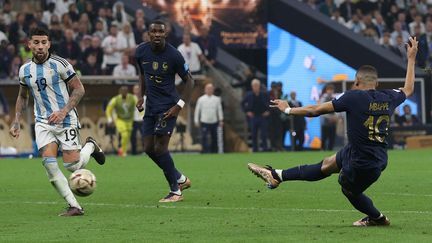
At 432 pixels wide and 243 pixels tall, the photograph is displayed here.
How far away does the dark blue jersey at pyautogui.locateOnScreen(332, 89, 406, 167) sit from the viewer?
11.4 meters

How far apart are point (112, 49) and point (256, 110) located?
183 inches

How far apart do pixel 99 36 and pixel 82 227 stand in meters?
22.4

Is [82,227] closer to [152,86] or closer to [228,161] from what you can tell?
[152,86]

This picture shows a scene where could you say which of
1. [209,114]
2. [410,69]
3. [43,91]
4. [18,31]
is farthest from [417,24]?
[410,69]

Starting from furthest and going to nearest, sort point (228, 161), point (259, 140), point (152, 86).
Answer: point (259, 140)
point (228, 161)
point (152, 86)

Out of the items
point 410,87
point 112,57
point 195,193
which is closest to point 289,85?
point 112,57

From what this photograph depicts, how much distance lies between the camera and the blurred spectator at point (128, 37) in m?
33.4

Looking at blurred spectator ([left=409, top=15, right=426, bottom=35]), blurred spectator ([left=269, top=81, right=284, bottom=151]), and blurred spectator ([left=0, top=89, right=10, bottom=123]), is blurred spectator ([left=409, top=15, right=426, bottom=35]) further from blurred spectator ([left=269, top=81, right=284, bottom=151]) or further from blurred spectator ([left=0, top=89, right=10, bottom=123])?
blurred spectator ([left=0, top=89, right=10, bottom=123])

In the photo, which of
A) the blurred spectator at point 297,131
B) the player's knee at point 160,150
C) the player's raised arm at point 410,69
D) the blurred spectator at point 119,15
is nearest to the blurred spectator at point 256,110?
the blurred spectator at point 297,131

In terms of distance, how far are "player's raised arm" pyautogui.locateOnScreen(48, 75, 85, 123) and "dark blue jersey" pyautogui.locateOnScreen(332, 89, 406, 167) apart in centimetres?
354

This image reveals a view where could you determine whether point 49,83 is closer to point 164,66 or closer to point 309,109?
point 164,66

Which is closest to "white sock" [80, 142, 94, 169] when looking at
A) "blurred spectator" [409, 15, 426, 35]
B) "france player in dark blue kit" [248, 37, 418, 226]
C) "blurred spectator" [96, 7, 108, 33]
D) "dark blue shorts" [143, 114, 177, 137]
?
"dark blue shorts" [143, 114, 177, 137]

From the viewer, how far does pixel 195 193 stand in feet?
54.5

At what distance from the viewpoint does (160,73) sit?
15414 millimetres
